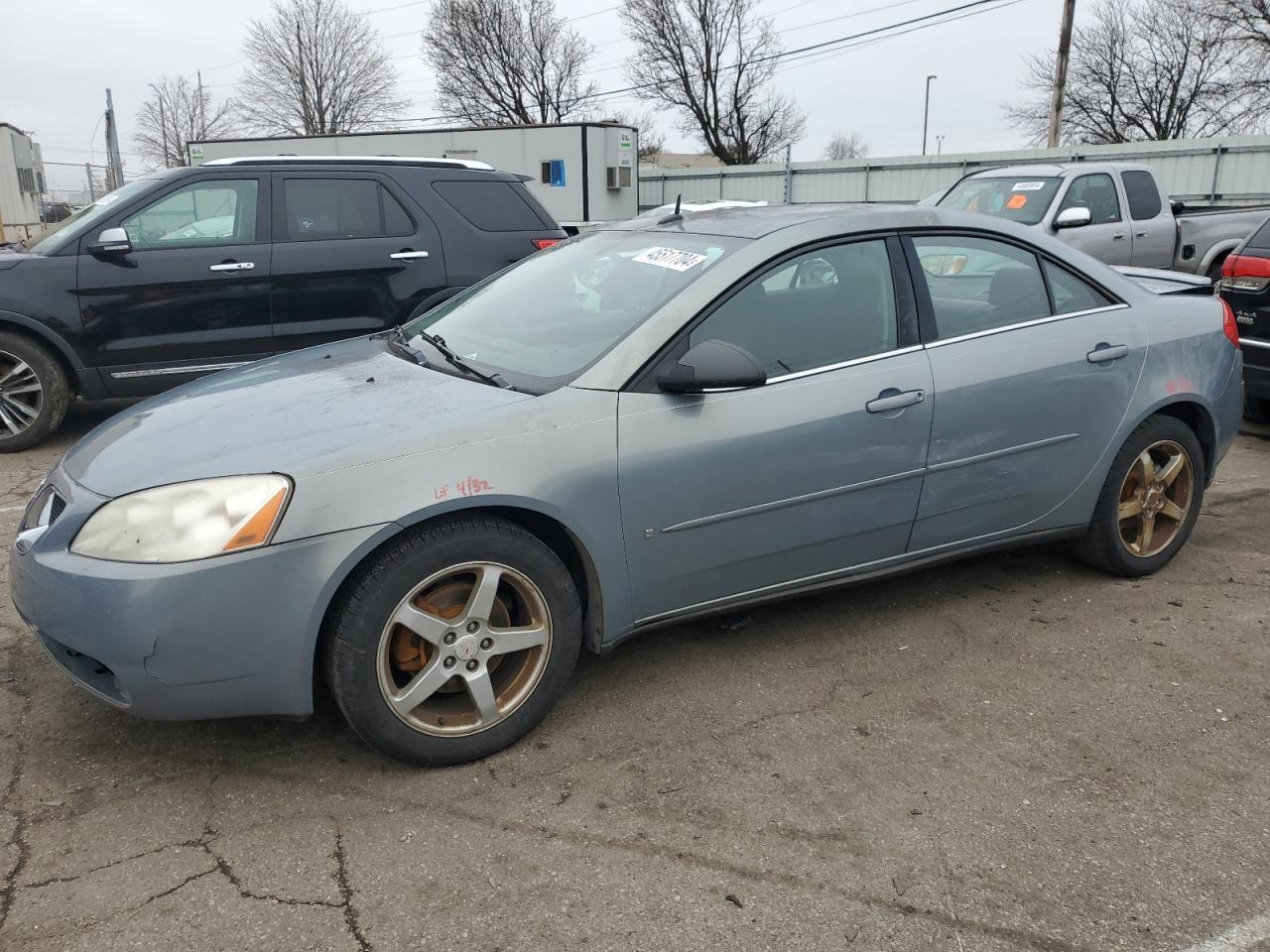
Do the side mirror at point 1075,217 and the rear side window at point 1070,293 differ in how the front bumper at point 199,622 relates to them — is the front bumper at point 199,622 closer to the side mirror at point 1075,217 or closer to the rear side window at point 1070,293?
the rear side window at point 1070,293

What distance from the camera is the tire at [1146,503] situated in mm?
4145

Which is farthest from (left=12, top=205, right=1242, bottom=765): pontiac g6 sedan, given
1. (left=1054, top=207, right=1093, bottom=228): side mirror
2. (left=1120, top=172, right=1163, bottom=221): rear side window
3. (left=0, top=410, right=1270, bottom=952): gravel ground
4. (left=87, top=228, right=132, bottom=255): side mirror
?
(left=1120, top=172, right=1163, bottom=221): rear side window

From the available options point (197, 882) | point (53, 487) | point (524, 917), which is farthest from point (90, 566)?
point (524, 917)

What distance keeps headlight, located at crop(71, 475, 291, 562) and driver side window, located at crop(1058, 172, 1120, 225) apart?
9.73 metres

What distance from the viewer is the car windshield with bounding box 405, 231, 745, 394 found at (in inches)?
131

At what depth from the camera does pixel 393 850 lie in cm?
257

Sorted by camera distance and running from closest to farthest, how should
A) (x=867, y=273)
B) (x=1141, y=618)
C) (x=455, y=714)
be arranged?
(x=455, y=714), (x=867, y=273), (x=1141, y=618)

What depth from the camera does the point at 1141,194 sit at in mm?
10969

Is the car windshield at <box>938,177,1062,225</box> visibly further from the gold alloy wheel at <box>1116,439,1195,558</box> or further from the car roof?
the car roof

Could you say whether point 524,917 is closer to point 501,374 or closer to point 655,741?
point 655,741

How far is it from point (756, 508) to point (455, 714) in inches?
43.8

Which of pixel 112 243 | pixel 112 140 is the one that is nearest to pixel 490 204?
pixel 112 243

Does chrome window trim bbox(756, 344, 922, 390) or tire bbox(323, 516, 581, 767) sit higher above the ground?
chrome window trim bbox(756, 344, 922, 390)

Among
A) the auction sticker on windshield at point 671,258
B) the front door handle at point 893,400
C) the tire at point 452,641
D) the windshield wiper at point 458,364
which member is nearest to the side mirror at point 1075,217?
the front door handle at point 893,400
